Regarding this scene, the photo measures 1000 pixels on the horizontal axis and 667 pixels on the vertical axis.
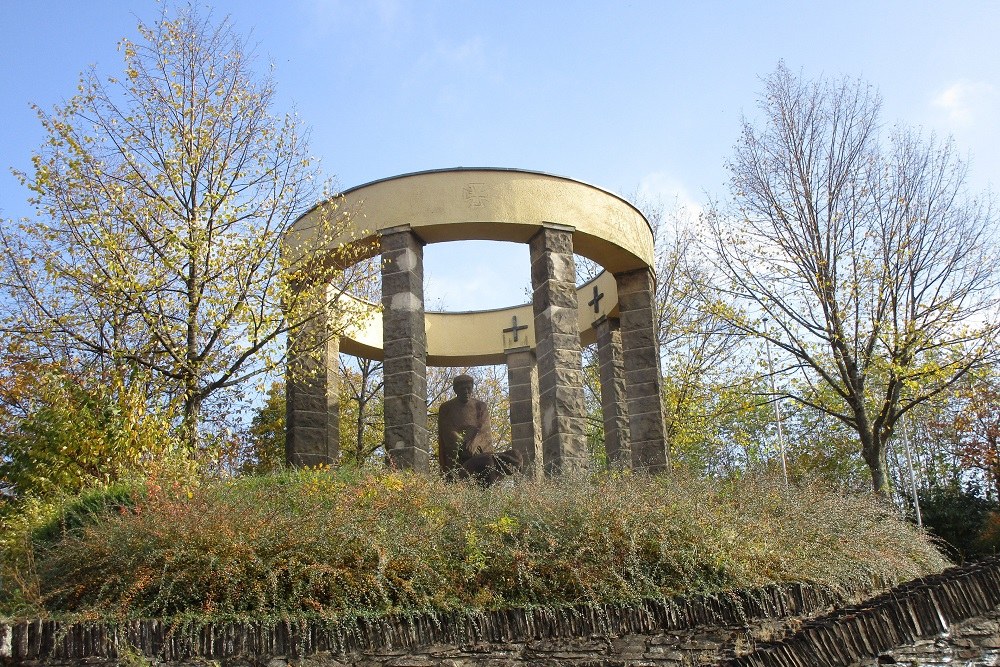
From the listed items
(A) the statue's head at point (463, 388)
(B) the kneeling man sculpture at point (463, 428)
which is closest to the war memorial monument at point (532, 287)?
(B) the kneeling man sculpture at point (463, 428)

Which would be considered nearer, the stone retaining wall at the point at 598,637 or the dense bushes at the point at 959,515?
the stone retaining wall at the point at 598,637

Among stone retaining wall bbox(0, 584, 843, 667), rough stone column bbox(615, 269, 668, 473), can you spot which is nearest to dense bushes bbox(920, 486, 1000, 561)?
rough stone column bbox(615, 269, 668, 473)

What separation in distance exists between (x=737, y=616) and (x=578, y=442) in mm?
5307

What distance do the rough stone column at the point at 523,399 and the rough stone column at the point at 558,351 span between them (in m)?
5.06

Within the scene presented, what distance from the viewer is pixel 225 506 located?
21.3ft

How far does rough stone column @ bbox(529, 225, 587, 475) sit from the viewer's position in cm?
1120

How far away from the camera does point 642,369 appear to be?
13.0 metres

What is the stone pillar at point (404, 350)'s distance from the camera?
11031 millimetres

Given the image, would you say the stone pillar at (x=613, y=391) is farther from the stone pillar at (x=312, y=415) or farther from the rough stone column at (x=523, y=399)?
the stone pillar at (x=312, y=415)

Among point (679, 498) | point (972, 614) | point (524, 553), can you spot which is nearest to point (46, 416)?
point (524, 553)

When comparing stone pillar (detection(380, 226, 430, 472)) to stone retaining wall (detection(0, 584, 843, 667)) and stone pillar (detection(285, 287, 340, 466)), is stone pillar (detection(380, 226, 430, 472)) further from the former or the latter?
stone retaining wall (detection(0, 584, 843, 667))

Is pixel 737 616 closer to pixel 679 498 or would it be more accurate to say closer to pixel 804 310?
pixel 679 498

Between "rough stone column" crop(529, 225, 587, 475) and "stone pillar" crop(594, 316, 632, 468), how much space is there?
2897 millimetres

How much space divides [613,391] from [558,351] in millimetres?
3391
